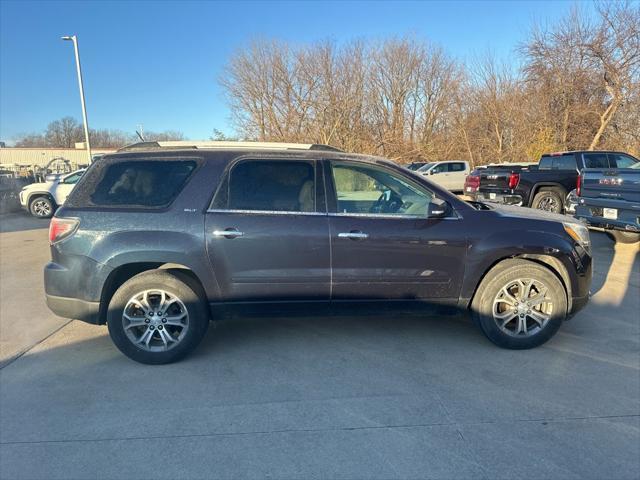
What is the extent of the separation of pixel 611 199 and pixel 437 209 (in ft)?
18.0

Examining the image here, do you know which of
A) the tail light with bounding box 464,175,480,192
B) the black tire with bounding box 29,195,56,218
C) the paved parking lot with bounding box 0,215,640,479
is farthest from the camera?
the black tire with bounding box 29,195,56,218

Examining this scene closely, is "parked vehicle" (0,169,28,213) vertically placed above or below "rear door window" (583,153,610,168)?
below

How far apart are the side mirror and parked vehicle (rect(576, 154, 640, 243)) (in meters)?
5.01

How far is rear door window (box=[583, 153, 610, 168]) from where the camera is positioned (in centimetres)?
1149

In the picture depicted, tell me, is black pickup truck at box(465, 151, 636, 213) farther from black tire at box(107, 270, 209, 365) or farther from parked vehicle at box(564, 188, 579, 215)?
black tire at box(107, 270, 209, 365)

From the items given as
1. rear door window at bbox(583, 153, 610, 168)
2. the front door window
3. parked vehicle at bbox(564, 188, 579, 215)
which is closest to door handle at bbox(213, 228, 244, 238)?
the front door window

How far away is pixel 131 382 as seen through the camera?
11.2ft

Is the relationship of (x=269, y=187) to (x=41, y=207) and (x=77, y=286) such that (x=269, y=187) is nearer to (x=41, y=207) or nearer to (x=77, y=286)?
(x=77, y=286)

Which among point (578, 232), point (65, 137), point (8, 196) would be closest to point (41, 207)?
point (8, 196)

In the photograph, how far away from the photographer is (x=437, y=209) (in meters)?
3.72

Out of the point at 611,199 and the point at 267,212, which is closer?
the point at 267,212

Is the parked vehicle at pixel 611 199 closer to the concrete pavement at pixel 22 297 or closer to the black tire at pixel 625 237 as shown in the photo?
the black tire at pixel 625 237

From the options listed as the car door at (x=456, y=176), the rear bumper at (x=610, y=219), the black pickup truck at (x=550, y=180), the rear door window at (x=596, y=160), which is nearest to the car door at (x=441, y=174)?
the car door at (x=456, y=176)

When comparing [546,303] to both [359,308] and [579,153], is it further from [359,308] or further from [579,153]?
[579,153]
